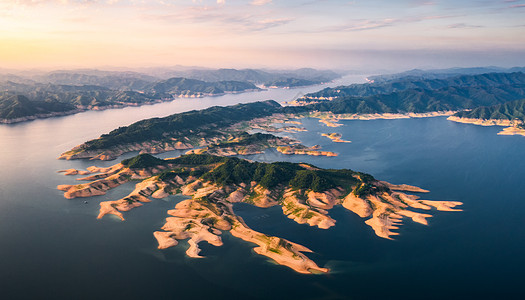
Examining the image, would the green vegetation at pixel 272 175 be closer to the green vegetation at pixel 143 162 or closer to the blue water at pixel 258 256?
the green vegetation at pixel 143 162

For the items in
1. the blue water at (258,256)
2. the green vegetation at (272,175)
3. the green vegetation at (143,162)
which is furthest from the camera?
the green vegetation at (143,162)

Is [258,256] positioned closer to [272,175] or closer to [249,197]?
[249,197]

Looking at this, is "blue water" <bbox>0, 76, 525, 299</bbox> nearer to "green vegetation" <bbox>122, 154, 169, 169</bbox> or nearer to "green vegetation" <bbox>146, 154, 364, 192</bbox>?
"green vegetation" <bbox>146, 154, 364, 192</bbox>

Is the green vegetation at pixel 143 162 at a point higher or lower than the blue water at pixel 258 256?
higher

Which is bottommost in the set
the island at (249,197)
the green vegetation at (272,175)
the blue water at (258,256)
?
the blue water at (258,256)

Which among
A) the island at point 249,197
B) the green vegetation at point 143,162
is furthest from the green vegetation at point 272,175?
the green vegetation at point 143,162

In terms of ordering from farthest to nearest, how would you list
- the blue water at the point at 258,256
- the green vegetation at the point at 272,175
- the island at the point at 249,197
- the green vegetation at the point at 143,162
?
the green vegetation at the point at 143,162, the green vegetation at the point at 272,175, the island at the point at 249,197, the blue water at the point at 258,256

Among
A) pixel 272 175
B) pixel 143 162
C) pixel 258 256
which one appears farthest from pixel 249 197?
pixel 143 162

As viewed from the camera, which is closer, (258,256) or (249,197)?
(258,256)

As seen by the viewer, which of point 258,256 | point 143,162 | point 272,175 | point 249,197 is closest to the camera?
point 258,256
